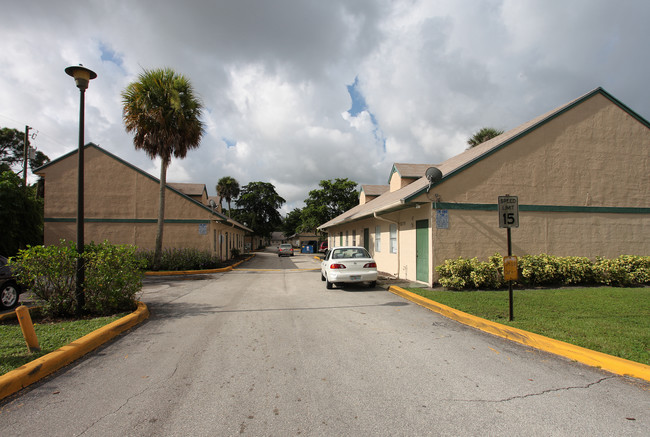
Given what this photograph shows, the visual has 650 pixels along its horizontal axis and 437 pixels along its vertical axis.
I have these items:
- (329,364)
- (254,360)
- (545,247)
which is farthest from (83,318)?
(545,247)

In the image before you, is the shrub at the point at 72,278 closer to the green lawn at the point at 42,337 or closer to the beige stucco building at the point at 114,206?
the green lawn at the point at 42,337

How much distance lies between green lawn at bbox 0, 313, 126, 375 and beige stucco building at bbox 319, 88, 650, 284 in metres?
8.89

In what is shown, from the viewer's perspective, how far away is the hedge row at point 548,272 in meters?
10.5


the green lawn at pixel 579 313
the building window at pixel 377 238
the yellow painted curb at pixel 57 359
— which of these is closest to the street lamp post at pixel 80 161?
the yellow painted curb at pixel 57 359

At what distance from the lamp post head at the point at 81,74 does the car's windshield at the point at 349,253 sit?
8.36 meters

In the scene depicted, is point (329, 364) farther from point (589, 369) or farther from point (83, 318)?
point (83, 318)

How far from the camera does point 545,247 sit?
12312 millimetres

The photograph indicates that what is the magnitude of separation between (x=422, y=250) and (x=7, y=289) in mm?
11948

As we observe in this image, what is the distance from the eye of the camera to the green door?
11688 mm

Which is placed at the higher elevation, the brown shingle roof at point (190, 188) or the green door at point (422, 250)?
the brown shingle roof at point (190, 188)

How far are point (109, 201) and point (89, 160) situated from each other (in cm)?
264

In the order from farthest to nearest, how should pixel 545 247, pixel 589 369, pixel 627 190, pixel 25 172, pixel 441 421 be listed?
pixel 25 172, pixel 627 190, pixel 545 247, pixel 589 369, pixel 441 421

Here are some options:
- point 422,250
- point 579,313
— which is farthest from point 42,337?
point 422,250

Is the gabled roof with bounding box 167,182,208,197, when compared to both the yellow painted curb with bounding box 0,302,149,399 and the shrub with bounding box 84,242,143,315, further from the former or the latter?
the yellow painted curb with bounding box 0,302,149,399
